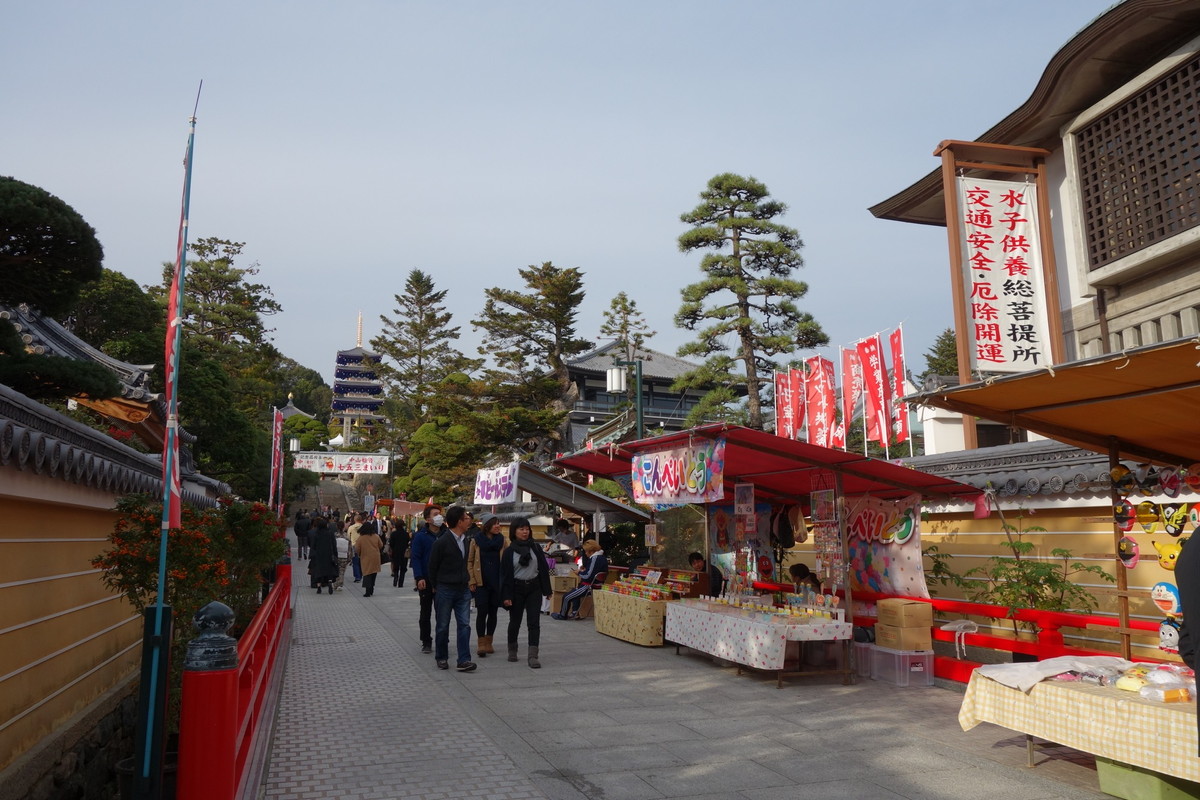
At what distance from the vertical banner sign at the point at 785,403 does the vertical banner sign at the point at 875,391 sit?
278cm

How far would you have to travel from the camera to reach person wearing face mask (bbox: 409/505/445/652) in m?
10.5

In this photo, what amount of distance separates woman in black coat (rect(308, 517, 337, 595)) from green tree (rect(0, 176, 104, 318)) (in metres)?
11.8

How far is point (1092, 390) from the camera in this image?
5.67 meters

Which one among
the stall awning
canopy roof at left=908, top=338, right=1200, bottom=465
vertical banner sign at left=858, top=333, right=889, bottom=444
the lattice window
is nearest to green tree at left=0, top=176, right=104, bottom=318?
canopy roof at left=908, top=338, right=1200, bottom=465

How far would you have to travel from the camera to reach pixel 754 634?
27.8 ft

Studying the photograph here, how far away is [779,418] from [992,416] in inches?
538

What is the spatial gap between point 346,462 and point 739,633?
1394 inches

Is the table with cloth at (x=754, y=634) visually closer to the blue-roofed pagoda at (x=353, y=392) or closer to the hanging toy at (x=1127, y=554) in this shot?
the hanging toy at (x=1127, y=554)

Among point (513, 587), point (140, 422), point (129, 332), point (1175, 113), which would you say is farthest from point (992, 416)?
point (129, 332)

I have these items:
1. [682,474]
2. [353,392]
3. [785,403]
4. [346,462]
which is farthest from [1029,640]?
[353,392]

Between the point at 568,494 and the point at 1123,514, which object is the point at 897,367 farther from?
the point at 1123,514

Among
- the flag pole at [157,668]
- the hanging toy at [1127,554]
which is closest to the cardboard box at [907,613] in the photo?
the hanging toy at [1127,554]

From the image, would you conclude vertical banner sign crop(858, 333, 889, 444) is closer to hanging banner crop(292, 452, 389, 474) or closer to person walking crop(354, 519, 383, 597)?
person walking crop(354, 519, 383, 597)

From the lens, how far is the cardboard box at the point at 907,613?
863cm
